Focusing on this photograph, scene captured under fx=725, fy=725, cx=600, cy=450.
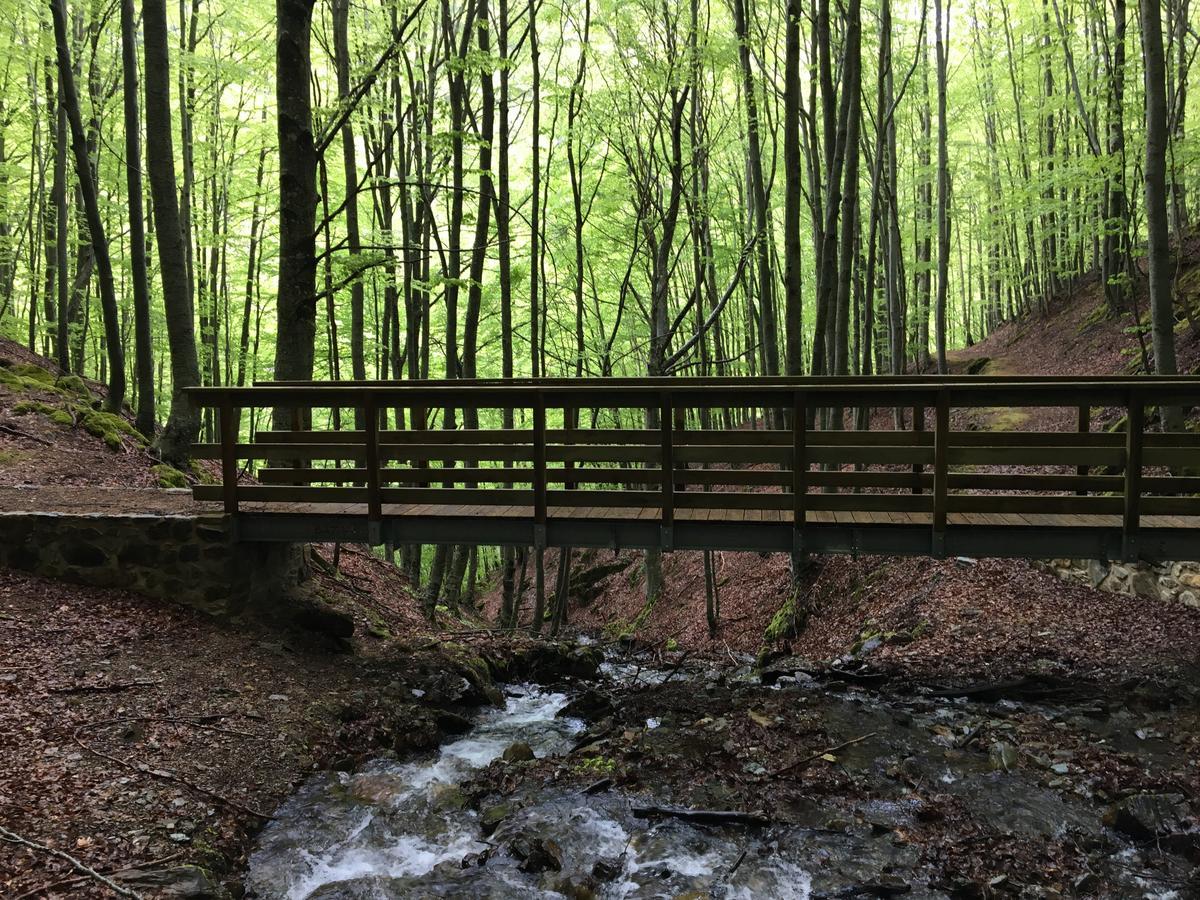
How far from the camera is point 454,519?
635cm

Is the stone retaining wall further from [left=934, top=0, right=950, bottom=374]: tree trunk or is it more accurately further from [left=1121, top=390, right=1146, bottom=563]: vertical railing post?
[left=934, top=0, right=950, bottom=374]: tree trunk

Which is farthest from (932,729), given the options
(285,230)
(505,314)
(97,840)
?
(505,314)

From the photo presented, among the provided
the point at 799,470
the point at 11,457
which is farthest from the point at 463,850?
the point at 11,457

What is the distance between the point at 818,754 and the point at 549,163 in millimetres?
11733

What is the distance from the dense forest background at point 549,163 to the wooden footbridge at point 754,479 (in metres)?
1.71

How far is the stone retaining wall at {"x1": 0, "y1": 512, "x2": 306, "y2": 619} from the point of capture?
620cm

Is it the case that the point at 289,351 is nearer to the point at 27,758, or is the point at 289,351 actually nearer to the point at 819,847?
the point at 27,758

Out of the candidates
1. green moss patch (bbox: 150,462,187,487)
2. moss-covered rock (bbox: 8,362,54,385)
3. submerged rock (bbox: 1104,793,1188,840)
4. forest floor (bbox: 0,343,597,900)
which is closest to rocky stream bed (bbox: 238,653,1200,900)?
submerged rock (bbox: 1104,793,1188,840)

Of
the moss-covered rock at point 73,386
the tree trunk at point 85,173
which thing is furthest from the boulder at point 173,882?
the moss-covered rock at point 73,386

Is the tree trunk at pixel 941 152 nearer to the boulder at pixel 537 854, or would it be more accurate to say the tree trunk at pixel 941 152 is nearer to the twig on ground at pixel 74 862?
the boulder at pixel 537 854

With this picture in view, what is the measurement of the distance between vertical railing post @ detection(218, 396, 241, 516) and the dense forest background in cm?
138

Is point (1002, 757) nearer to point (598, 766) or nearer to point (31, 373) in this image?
point (598, 766)

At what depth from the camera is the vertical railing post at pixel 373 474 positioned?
6.18 meters

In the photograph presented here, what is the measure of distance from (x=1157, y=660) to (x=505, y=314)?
920 cm
